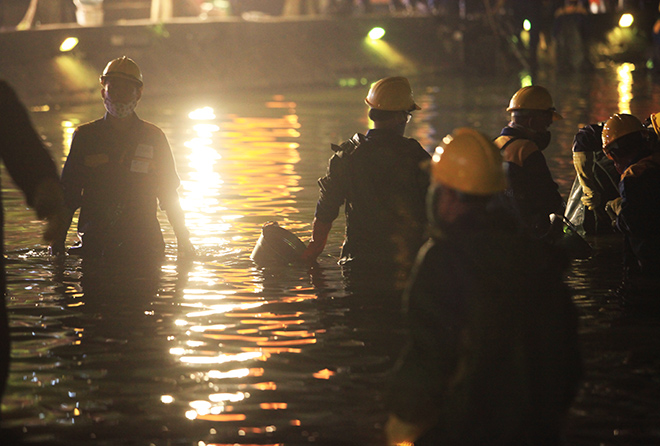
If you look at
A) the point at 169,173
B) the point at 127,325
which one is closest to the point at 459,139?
the point at 127,325

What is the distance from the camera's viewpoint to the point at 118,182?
9.38 meters

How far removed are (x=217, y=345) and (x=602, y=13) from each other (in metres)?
29.9

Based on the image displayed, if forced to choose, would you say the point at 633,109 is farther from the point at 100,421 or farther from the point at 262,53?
the point at 100,421

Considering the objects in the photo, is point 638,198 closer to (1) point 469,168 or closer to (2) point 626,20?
(1) point 469,168

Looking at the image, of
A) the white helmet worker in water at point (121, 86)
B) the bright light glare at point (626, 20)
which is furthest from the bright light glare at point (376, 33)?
the white helmet worker in water at point (121, 86)

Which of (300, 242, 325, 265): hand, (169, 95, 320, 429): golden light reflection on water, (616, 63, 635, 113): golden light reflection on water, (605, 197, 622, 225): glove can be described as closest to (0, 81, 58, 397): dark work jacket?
(169, 95, 320, 429): golden light reflection on water

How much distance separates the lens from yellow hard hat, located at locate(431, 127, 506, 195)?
13.8ft

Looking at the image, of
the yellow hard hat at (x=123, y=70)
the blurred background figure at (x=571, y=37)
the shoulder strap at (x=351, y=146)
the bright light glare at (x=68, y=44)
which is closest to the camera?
the shoulder strap at (x=351, y=146)

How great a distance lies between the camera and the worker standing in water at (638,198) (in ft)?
28.1

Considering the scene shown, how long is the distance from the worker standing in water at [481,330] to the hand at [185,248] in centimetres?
589

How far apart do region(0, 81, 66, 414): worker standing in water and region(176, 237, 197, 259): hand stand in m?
3.89

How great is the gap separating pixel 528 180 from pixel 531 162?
0.13m

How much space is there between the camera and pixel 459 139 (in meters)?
4.36

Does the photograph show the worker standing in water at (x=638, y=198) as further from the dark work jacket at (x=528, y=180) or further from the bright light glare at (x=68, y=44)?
the bright light glare at (x=68, y=44)
